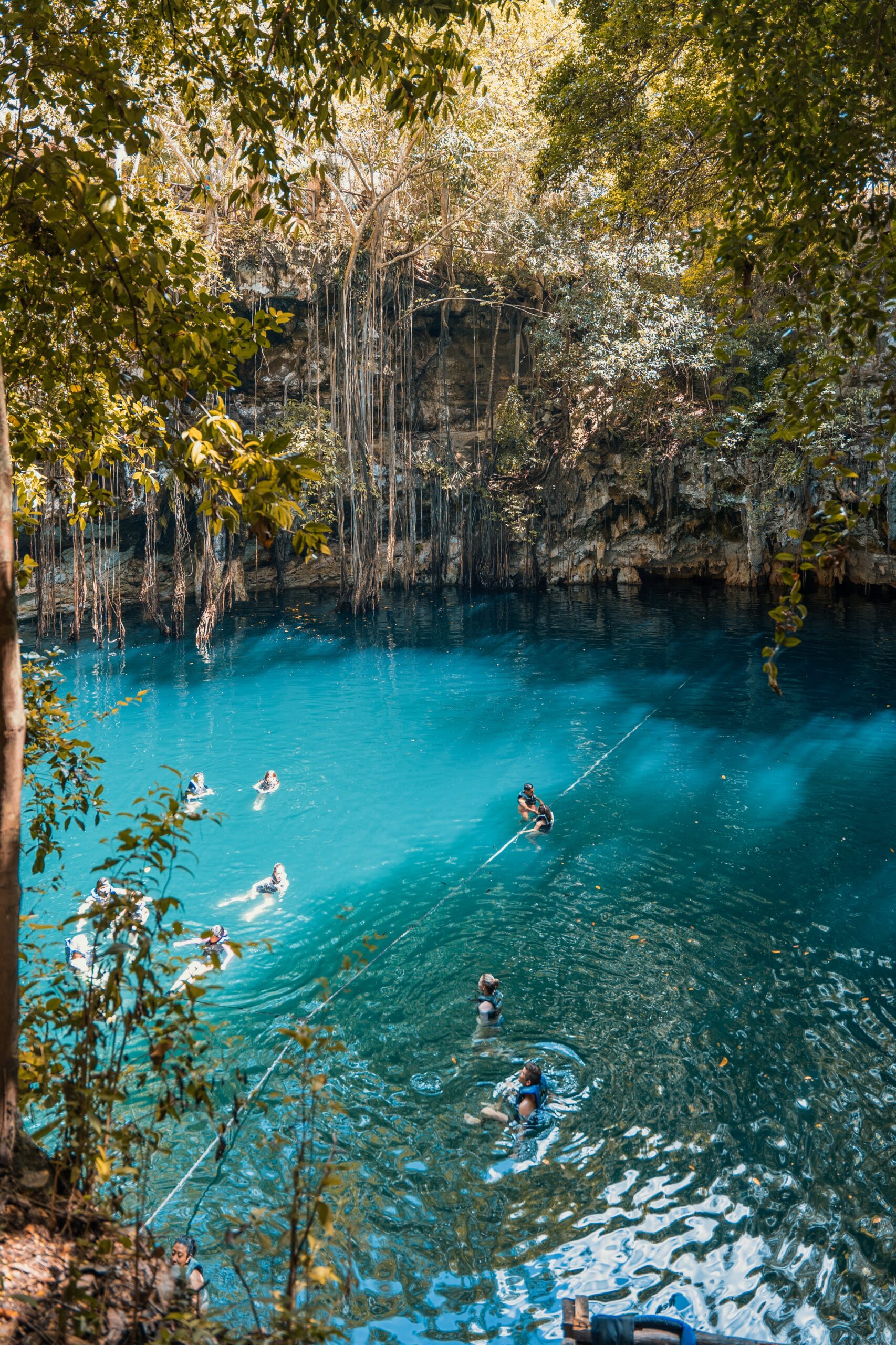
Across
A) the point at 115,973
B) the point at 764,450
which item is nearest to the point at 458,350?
the point at 764,450

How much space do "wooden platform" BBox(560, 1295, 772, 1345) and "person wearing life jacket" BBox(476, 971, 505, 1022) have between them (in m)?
2.36

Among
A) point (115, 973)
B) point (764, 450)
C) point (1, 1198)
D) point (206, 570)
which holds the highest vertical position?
point (764, 450)

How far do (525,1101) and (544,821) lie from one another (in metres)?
4.36

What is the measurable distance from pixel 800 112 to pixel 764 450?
17062 mm

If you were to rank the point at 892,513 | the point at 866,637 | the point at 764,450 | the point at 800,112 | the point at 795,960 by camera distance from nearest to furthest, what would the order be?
the point at 800,112, the point at 795,960, the point at 892,513, the point at 866,637, the point at 764,450

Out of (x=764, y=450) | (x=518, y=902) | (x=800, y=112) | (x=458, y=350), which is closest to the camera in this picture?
(x=800, y=112)

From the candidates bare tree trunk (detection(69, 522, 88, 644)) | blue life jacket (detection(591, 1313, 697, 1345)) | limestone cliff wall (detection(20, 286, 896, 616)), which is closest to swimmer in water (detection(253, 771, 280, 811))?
bare tree trunk (detection(69, 522, 88, 644))

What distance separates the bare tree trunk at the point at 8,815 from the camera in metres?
1.94

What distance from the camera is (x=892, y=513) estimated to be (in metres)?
15.8

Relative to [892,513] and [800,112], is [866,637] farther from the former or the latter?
[800,112]

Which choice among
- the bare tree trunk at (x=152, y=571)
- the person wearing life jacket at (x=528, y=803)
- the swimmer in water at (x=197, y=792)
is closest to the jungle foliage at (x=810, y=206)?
the person wearing life jacket at (x=528, y=803)

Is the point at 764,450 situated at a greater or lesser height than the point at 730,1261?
greater

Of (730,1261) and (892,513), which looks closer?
(730,1261)

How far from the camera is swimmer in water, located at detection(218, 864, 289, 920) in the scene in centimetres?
823
